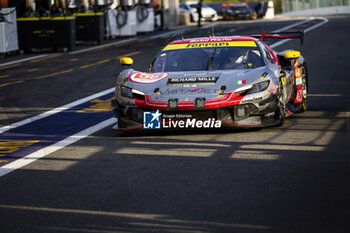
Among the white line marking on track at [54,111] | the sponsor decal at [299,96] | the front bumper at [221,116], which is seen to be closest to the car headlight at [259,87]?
the front bumper at [221,116]

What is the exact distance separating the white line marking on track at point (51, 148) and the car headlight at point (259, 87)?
2373 mm

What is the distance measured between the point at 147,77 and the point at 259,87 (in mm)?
1595

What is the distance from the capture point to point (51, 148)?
9578mm

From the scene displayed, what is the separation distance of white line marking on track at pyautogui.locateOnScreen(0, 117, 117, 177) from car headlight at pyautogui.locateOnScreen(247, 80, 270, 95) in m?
2.37

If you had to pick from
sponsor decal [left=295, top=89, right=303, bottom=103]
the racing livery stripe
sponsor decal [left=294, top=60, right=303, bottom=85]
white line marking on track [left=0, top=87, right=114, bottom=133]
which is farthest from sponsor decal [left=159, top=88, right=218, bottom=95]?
white line marking on track [left=0, top=87, right=114, bottom=133]

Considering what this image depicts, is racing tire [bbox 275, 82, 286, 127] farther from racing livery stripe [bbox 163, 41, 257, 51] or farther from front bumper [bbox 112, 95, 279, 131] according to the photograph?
racing livery stripe [bbox 163, 41, 257, 51]

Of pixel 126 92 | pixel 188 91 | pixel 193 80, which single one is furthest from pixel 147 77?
pixel 188 91

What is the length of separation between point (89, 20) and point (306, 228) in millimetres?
30109

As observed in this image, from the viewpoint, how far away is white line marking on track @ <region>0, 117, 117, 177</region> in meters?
8.43

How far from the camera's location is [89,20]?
34.8m

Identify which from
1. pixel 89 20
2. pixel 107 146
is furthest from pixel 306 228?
pixel 89 20

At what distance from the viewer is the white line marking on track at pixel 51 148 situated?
8.43m

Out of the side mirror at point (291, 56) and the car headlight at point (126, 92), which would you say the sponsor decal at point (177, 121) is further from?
the side mirror at point (291, 56)

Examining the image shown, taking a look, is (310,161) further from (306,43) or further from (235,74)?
(306,43)
